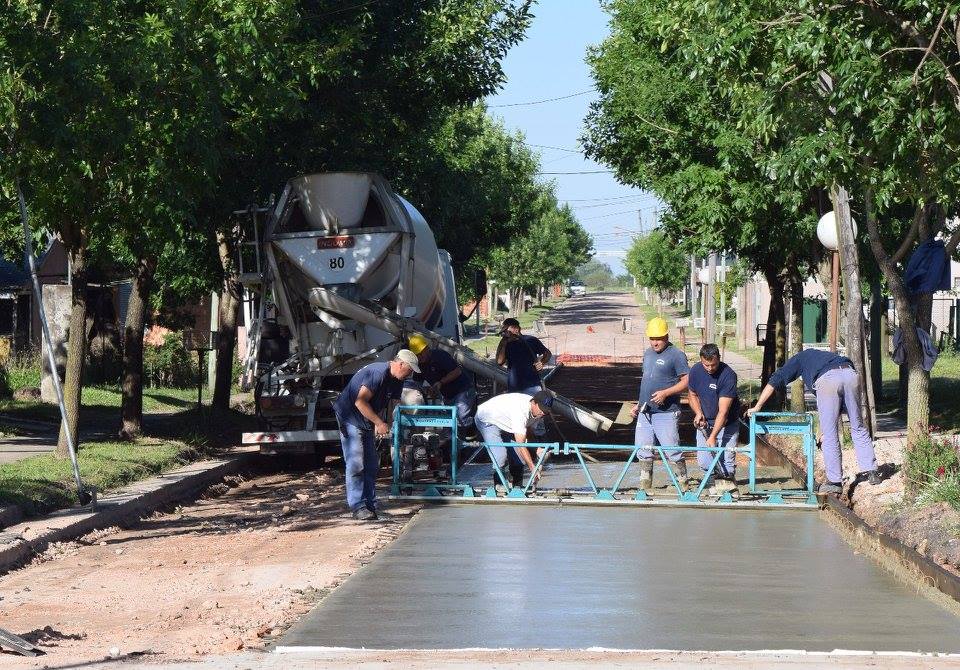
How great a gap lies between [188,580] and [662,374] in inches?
243

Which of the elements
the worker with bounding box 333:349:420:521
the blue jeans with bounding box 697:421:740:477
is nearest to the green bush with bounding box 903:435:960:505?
the blue jeans with bounding box 697:421:740:477

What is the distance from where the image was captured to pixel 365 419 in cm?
1320

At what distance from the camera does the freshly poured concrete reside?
805 cm

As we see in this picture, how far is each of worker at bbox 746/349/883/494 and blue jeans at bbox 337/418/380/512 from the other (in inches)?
149

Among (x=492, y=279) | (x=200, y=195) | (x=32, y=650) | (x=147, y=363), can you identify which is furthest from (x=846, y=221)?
(x=492, y=279)

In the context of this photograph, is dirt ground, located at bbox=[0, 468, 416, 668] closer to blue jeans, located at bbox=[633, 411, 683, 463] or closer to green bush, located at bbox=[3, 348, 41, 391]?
blue jeans, located at bbox=[633, 411, 683, 463]

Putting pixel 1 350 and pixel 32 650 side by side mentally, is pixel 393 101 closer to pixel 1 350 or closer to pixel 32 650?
pixel 1 350

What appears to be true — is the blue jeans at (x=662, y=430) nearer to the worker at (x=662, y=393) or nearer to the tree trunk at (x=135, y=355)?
the worker at (x=662, y=393)

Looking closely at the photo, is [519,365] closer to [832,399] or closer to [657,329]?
[657,329]

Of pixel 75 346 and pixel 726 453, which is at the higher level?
pixel 75 346

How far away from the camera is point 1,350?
30.5 m

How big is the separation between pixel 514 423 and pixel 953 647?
7.26m

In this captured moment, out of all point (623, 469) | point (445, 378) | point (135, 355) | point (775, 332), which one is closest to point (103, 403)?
point (135, 355)

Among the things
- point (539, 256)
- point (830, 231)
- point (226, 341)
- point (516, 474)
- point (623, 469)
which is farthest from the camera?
point (539, 256)
